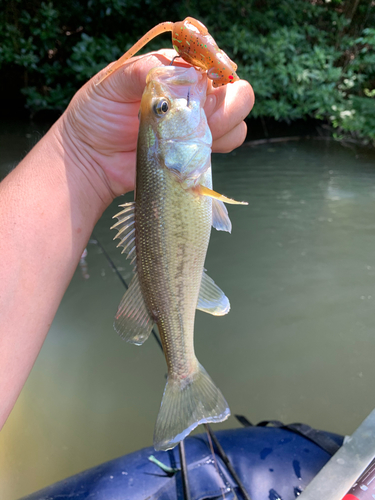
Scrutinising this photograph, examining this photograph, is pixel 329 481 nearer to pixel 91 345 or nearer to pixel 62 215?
pixel 62 215

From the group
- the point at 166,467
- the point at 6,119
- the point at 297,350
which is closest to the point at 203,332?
the point at 297,350

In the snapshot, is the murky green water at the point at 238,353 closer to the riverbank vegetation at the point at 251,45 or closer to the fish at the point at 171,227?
the fish at the point at 171,227

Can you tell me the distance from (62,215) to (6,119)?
10.3 metres

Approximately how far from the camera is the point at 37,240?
120 cm

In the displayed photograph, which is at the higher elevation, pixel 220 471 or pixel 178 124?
pixel 178 124

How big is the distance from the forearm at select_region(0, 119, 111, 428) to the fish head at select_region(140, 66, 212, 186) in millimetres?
434

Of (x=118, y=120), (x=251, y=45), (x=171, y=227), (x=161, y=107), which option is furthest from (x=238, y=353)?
(x=251, y=45)

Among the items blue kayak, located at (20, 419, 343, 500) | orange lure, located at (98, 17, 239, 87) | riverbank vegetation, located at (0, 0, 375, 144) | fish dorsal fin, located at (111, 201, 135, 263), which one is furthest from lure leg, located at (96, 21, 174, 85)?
riverbank vegetation, located at (0, 0, 375, 144)

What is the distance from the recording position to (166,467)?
5.42ft

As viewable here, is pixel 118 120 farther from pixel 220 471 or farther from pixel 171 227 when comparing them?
pixel 220 471

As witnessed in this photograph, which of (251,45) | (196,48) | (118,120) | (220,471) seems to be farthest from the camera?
(251,45)

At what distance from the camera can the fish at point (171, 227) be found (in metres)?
1.03

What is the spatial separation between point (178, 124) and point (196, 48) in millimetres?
215

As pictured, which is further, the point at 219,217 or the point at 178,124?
the point at 219,217
